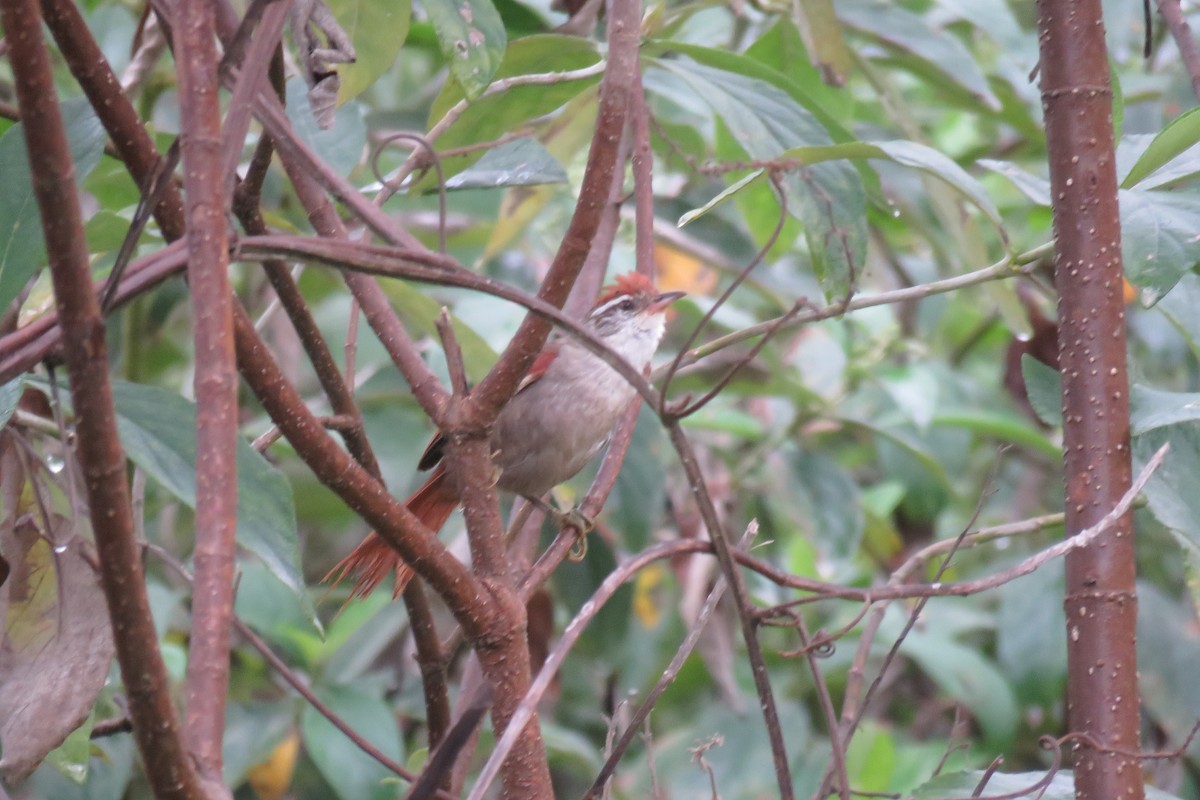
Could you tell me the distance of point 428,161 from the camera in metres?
1.86

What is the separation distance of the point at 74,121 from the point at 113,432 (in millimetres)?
712

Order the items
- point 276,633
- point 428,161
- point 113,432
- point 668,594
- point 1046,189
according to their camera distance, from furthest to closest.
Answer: point 668,594
point 276,633
point 428,161
point 1046,189
point 113,432

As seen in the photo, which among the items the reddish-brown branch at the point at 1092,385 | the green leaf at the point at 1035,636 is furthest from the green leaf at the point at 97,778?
the green leaf at the point at 1035,636

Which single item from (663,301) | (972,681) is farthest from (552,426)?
(972,681)

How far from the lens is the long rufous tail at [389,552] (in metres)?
2.22

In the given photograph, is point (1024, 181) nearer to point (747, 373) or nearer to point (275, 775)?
point (747, 373)

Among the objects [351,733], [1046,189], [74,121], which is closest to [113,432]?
[74,121]

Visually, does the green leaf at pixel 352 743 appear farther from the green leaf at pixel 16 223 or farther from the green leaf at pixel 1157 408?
the green leaf at pixel 1157 408

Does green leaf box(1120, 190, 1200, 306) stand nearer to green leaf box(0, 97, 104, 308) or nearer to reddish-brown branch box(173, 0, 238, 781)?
reddish-brown branch box(173, 0, 238, 781)

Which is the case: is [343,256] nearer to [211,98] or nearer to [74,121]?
[211,98]

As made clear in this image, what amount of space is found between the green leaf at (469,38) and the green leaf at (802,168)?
404 millimetres

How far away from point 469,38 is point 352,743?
5.11 feet

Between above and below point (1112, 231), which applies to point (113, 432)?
below

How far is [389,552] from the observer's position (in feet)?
7.42
